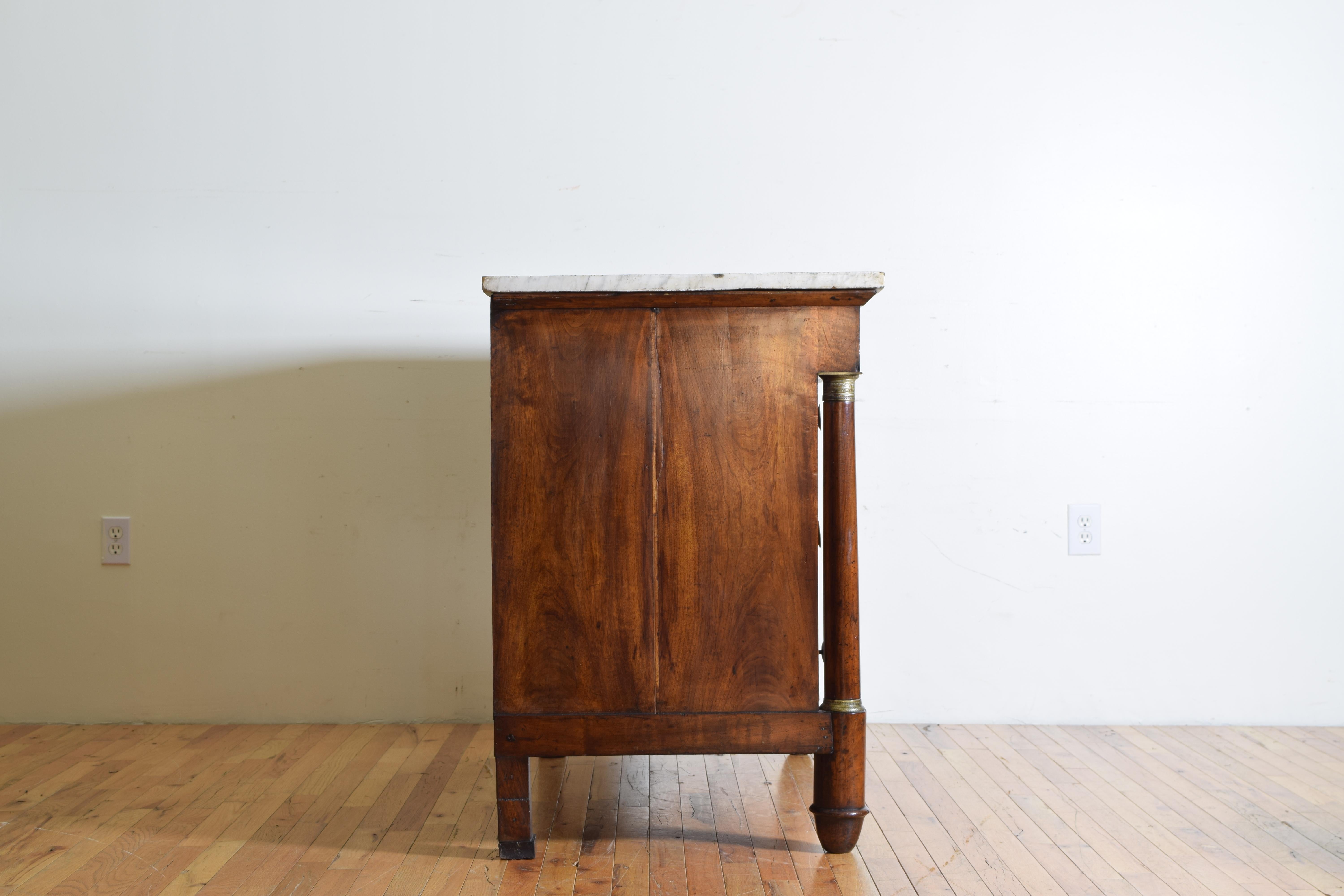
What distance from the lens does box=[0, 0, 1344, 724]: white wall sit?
1.92m

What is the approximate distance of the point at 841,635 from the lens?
1.28 m

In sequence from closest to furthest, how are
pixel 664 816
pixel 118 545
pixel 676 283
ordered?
1. pixel 676 283
2. pixel 664 816
3. pixel 118 545

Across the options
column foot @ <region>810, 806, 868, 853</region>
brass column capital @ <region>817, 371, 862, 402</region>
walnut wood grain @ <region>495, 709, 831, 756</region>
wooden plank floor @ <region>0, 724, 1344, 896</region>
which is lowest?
wooden plank floor @ <region>0, 724, 1344, 896</region>

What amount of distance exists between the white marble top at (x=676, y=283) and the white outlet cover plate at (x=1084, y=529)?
0.98m

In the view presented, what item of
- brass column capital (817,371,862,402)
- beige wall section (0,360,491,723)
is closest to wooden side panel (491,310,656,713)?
brass column capital (817,371,862,402)

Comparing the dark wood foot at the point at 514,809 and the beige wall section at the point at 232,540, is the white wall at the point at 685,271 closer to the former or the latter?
the beige wall section at the point at 232,540

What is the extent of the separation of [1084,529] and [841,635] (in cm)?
92

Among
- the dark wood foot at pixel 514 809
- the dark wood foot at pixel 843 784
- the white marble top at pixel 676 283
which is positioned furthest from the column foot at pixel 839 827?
the white marble top at pixel 676 283

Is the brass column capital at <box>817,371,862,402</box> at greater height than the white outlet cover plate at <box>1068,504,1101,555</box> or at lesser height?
greater

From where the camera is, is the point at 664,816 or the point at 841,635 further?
the point at 664,816

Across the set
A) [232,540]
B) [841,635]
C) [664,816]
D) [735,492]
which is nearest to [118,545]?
[232,540]

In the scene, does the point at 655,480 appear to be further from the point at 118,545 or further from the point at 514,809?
the point at 118,545

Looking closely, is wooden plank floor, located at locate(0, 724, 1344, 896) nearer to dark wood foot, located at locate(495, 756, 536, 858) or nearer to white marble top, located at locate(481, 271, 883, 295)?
dark wood foot, located at locate(495, 756, 536, 858)

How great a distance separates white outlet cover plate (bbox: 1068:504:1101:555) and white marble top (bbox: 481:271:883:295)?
0.98 metres
